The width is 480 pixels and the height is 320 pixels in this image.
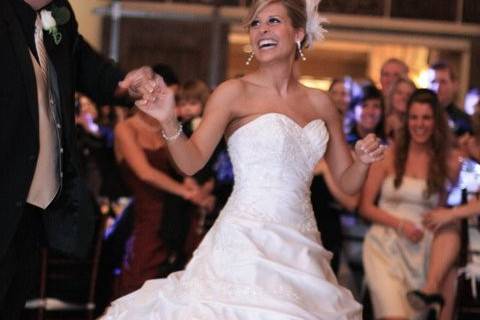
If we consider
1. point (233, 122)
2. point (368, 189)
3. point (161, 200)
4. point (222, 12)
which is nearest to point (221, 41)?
point (222, 12)

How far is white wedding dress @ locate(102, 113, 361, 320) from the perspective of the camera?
13.7 feet

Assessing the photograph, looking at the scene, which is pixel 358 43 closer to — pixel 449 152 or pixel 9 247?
pixel 449 152

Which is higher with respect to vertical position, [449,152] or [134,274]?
[449,152]

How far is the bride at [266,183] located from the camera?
4.18 m

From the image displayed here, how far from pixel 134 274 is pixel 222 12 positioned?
4.81 metres

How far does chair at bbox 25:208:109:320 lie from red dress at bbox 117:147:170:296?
316mm

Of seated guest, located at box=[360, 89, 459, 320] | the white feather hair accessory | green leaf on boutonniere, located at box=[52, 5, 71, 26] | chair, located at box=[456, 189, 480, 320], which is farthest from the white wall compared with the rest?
green leaf on boutonniere, located at box=[52, 5, 71, 26]

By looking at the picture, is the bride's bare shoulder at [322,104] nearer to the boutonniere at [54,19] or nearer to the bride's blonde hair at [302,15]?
the bride's blonde hair at [302,15]

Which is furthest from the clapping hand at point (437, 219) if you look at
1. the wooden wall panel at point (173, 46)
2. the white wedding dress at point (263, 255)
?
the wooden wall panel at point (173, 46)

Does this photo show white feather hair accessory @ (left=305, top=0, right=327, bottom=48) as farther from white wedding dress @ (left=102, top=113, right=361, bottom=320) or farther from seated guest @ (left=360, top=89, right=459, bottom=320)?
seated guest @ (left=360, top=89, right=459, bottom=320)

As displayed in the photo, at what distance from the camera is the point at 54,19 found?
13.4ft

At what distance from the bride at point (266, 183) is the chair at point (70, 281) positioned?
8.74 feet

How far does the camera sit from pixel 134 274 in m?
7.61

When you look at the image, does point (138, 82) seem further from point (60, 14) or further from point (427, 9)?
point (427, 9)
